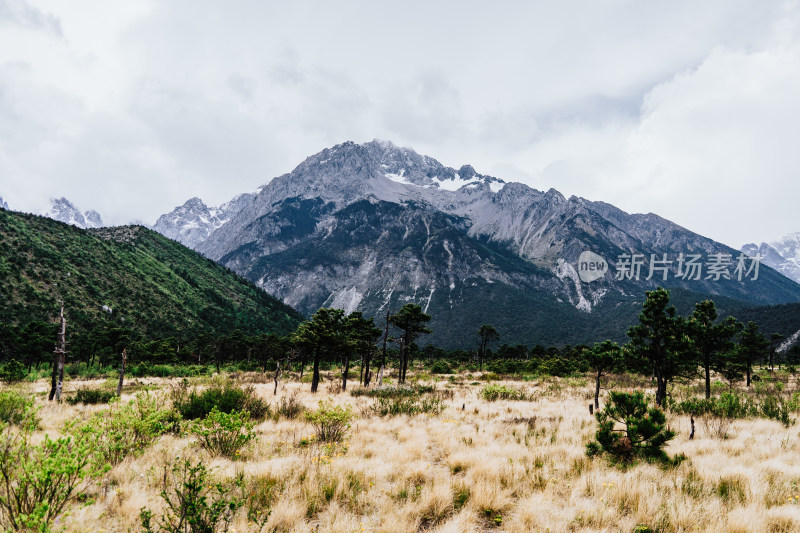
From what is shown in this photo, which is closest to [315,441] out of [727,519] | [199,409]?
[199,409]

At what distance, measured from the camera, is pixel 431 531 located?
504cm

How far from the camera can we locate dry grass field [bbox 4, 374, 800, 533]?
5.07 m

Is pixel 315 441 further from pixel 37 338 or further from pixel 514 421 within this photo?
A: pixel 37 338

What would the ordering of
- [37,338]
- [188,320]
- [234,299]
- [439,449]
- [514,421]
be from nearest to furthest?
[439,449]
[514,421]
[37,338]
[188,320]
[234,299]

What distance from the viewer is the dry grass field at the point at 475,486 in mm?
5074

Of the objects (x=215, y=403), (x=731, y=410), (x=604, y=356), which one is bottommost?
(x=215, y=403)

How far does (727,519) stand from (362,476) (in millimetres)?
5889

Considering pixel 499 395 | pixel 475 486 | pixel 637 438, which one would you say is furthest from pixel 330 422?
pixel 499 395

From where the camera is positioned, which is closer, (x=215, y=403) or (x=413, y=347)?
(x=215, y=403)

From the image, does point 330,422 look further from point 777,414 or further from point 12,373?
point 12,373

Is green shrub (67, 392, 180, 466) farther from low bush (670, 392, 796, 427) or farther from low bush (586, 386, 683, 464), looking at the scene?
low bush (670, 392, 796, 427)

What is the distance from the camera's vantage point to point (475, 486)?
21.2 ft

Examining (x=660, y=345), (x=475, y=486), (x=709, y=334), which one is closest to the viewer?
(x=475, y=486)

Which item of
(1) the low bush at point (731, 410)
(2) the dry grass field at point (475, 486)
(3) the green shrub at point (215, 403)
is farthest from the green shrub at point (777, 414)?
(3) the green shrub at point (215, 403)
